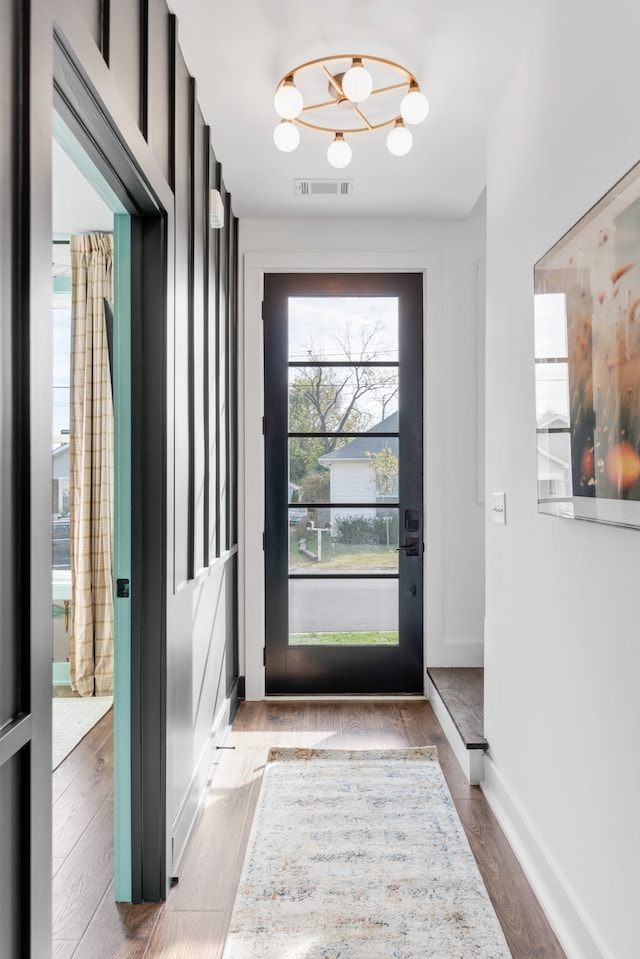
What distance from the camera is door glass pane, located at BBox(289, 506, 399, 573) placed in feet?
12.3

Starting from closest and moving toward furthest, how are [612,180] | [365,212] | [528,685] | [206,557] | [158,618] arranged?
[612,180] → [158,618] → [528,685] → [206,557] → [365,212]

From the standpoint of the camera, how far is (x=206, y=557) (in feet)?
9.07

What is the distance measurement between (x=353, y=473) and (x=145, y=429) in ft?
6.22

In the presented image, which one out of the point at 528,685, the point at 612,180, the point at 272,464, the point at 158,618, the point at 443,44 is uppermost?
the point at 443,44

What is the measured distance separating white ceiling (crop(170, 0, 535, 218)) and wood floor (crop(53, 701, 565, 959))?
2.61 metres

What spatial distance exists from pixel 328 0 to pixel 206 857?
105 inches

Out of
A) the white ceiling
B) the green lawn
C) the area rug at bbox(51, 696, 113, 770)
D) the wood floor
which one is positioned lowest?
the wood floor

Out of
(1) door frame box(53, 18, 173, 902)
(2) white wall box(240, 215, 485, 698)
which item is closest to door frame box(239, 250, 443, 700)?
(2) white wall box(240, 215, 485, 698)

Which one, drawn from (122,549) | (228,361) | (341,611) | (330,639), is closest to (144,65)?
(122,549)

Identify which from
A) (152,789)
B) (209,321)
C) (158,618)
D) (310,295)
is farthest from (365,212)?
(152,789)

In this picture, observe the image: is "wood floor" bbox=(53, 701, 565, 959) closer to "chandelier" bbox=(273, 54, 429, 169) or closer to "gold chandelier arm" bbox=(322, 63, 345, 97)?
"chandelier" bbox=(273, 54, 429, 169)

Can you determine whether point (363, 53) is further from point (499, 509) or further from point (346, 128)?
point (499, 509)

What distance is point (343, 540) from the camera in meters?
3.73

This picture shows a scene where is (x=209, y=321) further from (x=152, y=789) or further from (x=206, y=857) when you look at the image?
(x=206, y=857)
